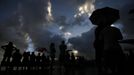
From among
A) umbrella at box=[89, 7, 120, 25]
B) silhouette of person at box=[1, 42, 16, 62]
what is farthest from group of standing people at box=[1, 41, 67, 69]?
umbrella at box=[89, 7, 120, 25]

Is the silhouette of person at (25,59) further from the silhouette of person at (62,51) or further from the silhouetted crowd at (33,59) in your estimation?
the silhouette of person at (62,51)

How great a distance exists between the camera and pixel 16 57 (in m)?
16.5

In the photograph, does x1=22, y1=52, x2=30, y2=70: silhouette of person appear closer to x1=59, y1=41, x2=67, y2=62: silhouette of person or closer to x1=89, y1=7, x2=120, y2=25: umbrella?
x1=59, y1=41, x2=67, y2=62: silhouette of person

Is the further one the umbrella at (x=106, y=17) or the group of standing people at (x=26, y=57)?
the group of standing people at (x=26, y=57)

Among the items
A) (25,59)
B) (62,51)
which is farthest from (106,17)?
(25,59)

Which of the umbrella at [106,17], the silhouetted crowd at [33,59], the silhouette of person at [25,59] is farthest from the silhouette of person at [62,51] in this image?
the umbrella at [106,17]

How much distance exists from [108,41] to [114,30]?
41 cm

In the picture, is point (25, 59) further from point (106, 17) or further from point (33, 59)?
point (106, 17)

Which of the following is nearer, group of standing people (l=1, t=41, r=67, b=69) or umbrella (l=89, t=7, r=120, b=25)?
umbrella (l=89, t=7, r=120, b=25)

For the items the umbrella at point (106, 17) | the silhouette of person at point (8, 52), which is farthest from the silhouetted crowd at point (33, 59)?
the umbrella at point (106, 17)

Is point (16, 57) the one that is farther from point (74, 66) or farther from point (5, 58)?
point (74, 66)

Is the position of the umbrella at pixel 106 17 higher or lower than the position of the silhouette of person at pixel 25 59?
higher

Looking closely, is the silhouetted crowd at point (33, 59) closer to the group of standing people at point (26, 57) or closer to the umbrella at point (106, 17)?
the group of standing people at point (26, 57)

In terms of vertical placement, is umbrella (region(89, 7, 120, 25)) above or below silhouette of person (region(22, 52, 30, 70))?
above
